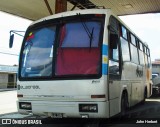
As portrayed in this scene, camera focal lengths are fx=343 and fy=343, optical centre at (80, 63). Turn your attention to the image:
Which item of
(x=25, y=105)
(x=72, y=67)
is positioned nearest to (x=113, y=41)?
(x=72, y=67)

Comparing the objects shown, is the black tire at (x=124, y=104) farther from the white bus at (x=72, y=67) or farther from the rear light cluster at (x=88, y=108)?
the rear light cluster at (x=88, y=108)

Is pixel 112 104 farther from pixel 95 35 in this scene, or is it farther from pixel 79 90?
pixel 95 35

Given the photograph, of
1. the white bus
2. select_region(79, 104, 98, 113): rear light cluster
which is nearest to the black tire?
the white bus

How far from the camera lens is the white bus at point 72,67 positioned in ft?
27.0

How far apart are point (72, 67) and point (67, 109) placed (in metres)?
1.04

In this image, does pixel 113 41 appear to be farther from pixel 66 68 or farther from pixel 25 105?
pixel 25 105

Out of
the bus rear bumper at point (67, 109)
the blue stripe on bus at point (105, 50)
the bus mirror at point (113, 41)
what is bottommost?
the bus rear bumper at point (67, 109)

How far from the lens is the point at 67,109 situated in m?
8.42

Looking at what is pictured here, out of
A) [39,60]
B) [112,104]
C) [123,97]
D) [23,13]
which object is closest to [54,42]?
[39,60]

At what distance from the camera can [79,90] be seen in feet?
A: 27.4

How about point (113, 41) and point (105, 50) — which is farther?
point (113, 41)

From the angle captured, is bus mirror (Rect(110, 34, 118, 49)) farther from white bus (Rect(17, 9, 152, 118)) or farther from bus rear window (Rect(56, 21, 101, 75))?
bus rear window (Rect(56, 21, 101, 75))

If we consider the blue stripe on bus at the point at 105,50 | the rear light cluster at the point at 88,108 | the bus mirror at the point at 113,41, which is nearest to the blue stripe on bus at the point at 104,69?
the blue stripe on bus at the point at 105,50

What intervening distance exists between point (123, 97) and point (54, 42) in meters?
2.81
